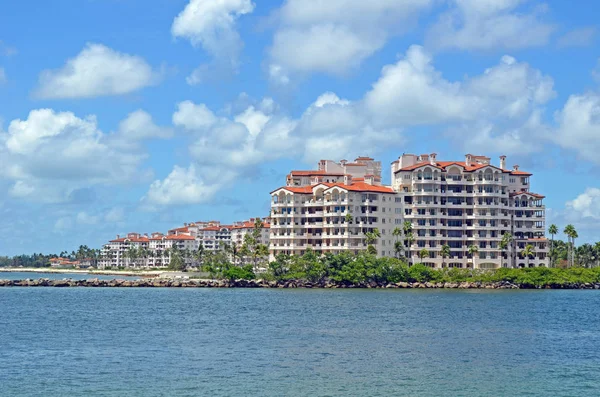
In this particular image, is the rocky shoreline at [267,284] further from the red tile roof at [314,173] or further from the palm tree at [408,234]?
the red tile roof at [314,173]

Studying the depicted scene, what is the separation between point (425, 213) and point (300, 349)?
87.5 meters

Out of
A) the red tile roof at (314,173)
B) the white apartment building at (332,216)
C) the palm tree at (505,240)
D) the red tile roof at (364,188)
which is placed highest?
the red tile roof at (314,173)

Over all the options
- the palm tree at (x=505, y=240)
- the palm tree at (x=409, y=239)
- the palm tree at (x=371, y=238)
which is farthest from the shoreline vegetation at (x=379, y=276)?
the palm tree at (x=505, y=240)

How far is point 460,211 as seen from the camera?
445 feet

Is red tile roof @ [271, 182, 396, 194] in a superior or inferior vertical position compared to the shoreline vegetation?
superior

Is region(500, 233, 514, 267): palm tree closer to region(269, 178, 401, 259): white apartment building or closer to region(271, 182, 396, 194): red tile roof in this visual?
region(269, 178, 401, 259): white apartment building

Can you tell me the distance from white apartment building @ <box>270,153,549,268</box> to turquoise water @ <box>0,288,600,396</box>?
143 feet

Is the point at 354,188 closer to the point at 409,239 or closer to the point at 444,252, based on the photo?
the point at 409,239

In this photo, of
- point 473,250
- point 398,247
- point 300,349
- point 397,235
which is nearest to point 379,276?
point 398,247

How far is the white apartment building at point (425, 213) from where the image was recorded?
432ft

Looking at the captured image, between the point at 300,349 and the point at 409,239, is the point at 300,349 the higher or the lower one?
the lower one

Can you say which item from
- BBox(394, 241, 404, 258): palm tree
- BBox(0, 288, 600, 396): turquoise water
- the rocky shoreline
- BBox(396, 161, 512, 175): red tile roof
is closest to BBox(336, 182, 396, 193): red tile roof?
BBox(396, 161, 512, 175): red tile roof

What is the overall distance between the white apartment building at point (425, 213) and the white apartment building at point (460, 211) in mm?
167

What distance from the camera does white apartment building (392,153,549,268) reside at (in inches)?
5271
